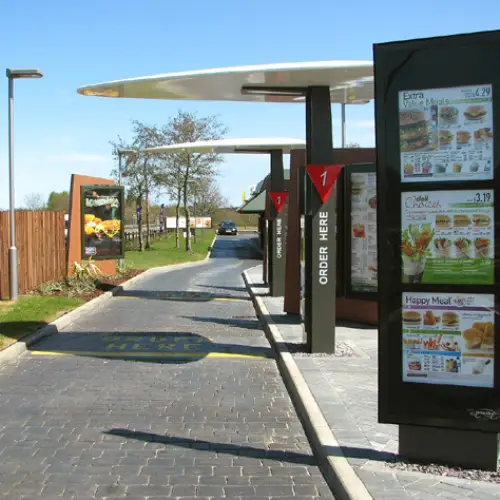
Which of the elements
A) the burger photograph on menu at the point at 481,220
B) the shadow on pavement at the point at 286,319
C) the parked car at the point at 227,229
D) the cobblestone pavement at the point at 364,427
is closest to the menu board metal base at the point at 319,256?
the cobblestone pavement at the point at 364,427

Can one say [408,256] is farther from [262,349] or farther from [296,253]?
[296,253]

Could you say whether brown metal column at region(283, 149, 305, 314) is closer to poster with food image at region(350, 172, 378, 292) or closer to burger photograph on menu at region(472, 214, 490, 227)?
poster with food image at region(350, 172, 378, 292)

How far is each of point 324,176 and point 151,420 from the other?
4.04 m

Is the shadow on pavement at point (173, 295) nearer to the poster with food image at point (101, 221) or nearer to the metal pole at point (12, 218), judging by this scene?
the poster with food image at point (101, 221)

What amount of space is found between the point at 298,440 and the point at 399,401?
4.33ft

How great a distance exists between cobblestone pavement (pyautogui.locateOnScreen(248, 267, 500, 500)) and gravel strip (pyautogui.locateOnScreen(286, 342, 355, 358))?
0.08m

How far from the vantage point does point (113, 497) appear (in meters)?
4.29

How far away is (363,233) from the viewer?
11180mm

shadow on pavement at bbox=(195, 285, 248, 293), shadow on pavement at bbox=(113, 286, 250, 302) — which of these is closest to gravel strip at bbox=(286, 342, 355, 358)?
shadow on pavement at bbox=(113, 286, 250, 302)

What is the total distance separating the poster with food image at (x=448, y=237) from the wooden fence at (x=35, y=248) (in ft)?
39.1

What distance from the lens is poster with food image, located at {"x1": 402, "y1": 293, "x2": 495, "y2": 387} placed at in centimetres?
441

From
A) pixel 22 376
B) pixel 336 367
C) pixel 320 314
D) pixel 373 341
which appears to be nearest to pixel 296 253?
pixel 373 341

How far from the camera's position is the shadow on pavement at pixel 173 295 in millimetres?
17328

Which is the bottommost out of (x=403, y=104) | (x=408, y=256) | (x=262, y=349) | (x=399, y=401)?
(x=262, y=349)
